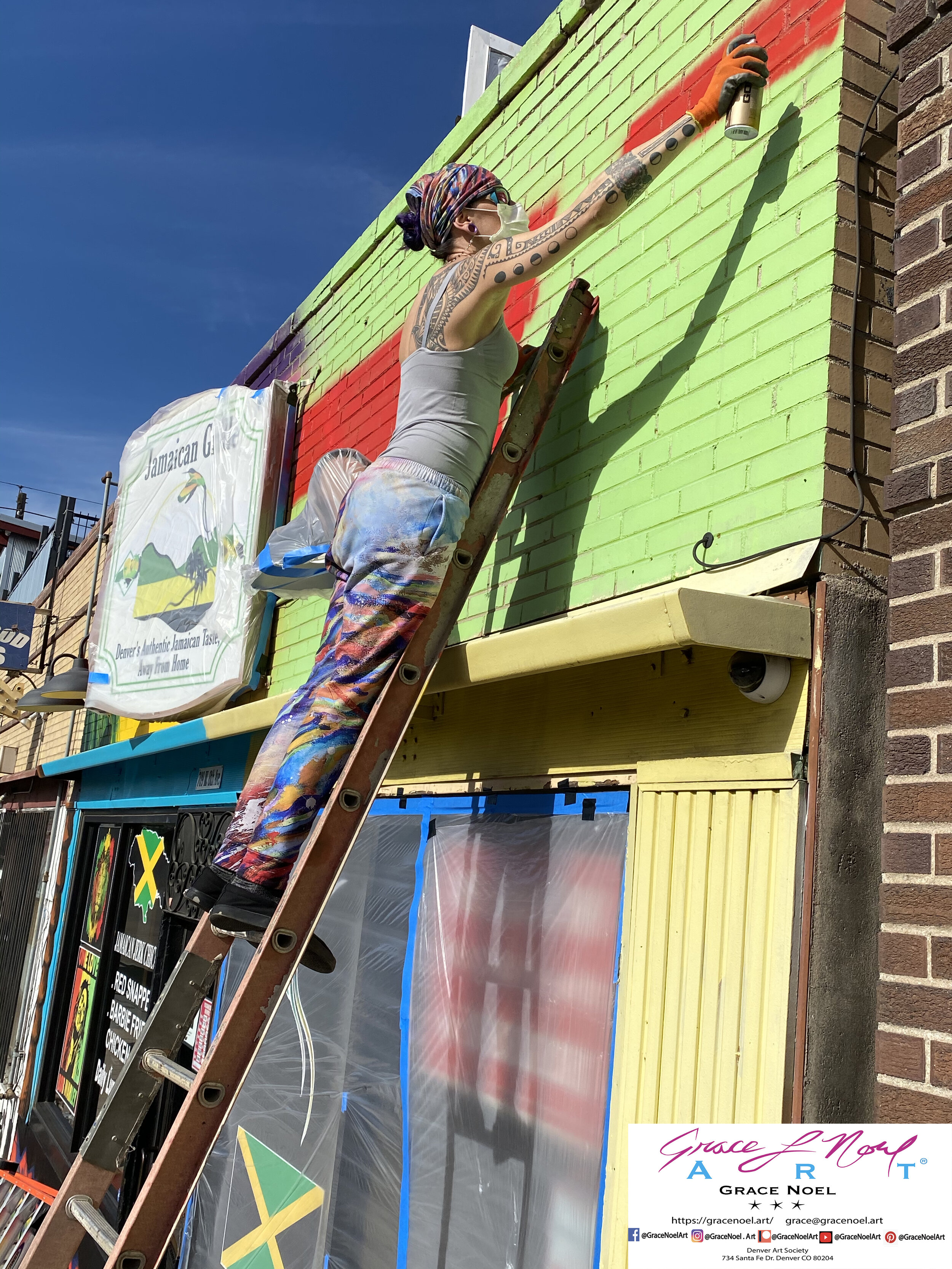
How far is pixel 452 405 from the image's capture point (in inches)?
136

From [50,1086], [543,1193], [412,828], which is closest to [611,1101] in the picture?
[543,1193]

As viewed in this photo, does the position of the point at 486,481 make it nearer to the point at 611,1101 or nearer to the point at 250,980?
the point at 250,980

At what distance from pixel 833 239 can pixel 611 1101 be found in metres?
2.38

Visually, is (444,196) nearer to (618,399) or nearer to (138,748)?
(618,399)

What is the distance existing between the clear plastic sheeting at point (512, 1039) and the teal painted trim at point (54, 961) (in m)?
6.90

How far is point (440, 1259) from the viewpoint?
3.55m

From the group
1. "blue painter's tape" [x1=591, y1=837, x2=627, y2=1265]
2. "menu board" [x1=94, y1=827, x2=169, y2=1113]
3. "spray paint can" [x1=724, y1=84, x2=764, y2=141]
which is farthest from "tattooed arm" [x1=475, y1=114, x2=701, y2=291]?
"menu board" [x1=94, y1=827, x2=169, y2=1113]

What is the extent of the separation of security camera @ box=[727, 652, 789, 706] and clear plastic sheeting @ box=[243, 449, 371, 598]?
6.21ft

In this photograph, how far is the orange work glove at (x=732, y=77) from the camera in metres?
3.02

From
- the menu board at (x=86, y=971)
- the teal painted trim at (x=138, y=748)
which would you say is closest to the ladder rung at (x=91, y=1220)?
the teal painted trim at (x=138, y=748)

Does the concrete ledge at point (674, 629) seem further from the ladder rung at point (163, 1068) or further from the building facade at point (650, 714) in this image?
the ladder rung at point (163, 1068)

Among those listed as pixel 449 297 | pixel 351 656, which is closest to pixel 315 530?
pixel 449 297

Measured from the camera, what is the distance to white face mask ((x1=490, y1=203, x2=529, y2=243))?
147 inches

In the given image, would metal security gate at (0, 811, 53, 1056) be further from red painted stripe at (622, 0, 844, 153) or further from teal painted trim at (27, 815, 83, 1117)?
red painted stripe at (622, 0, 844, 153)
